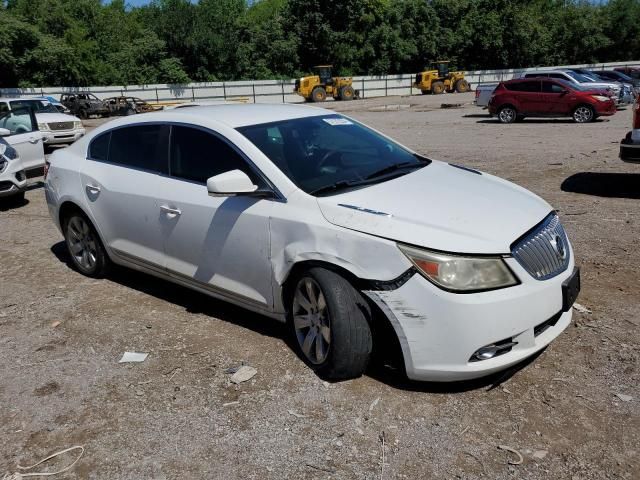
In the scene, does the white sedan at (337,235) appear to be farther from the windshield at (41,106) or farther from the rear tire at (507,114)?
the rear tire at (507,114)

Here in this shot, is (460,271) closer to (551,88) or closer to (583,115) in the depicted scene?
(583,115)

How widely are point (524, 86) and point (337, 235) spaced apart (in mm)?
18526

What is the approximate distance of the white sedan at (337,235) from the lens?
122 inches

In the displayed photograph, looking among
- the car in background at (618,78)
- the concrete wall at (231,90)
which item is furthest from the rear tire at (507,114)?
the concrete wall at (231,90)

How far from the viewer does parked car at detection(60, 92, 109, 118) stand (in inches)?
1332

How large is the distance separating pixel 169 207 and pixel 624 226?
4979 mm

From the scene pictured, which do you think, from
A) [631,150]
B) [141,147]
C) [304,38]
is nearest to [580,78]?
[631,150]

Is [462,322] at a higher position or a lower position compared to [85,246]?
higher

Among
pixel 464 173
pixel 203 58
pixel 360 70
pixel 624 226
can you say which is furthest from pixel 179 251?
pixel 360 70

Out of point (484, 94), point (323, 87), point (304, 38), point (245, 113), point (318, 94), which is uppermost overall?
point (304, 38)

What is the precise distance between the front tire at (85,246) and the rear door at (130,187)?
286 millimetres

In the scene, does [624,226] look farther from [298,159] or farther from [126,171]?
[126,171]

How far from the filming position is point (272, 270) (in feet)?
12.3

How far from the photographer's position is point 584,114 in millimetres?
18984
